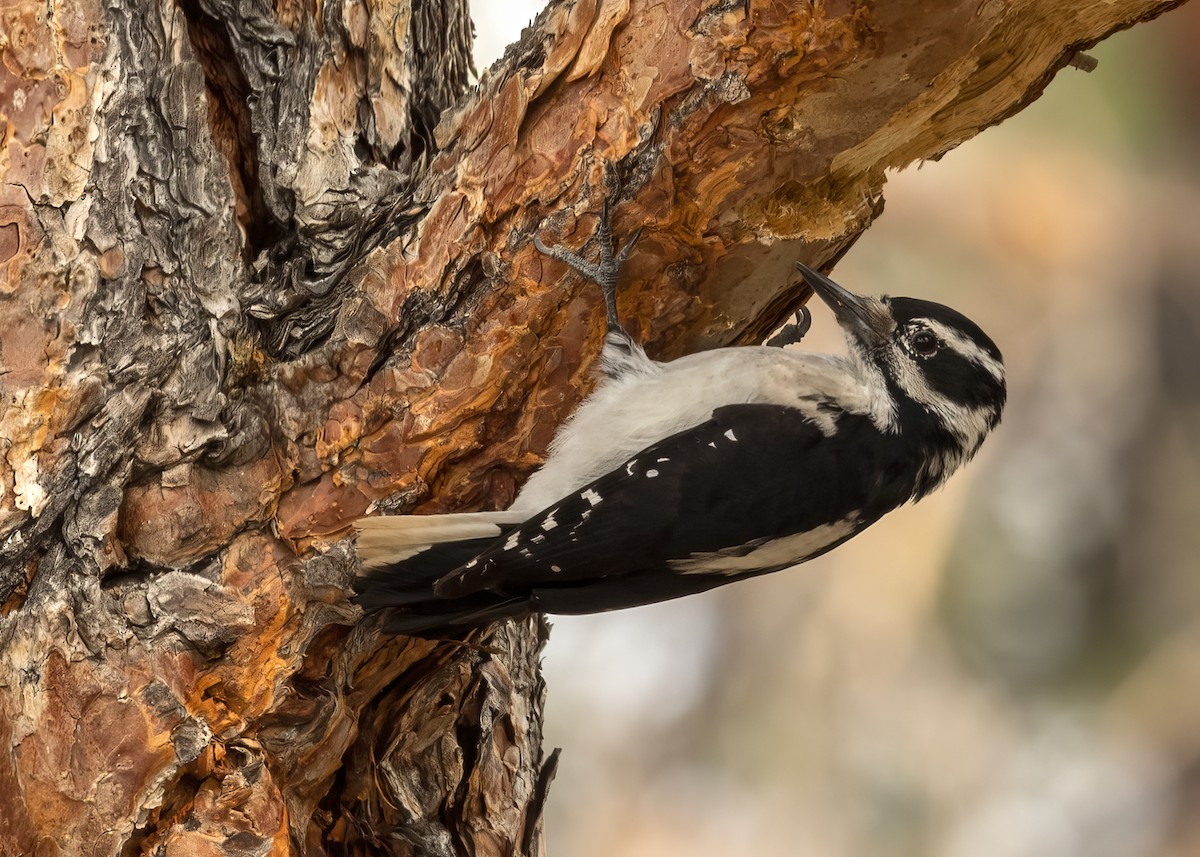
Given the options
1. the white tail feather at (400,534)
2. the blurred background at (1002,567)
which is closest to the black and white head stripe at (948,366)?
the white tail feather at (400,534)

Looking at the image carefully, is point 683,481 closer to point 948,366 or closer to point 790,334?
point 948,366

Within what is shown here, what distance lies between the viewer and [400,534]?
6.48 ft

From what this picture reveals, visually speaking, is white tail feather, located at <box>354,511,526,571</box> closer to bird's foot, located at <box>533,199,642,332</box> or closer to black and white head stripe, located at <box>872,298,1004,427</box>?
bird's foot, located at <box>533,199,642,332</box>

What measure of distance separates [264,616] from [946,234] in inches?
118

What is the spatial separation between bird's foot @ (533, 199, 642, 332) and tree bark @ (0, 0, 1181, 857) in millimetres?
30

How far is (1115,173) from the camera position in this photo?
13.4 ft

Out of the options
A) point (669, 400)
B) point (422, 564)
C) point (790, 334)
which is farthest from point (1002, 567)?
point (422, 564)

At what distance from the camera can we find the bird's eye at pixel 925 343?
2436 millimetres

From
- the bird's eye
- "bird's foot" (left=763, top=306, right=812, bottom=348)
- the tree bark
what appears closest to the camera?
the tree bark

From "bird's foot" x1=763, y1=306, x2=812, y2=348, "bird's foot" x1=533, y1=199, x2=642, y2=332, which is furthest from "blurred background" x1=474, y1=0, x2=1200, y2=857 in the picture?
"bird's foot" x1=533, y1=199, x2=642, y2=332

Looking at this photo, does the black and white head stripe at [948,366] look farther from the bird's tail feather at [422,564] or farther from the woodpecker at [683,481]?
the bird's tail feather at [422,564]

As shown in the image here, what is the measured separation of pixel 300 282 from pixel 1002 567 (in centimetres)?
291

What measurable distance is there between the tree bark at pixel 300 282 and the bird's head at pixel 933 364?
35 centimetres

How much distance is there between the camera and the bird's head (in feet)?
7.90
